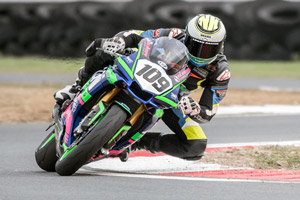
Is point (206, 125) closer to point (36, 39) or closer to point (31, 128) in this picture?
point (31, 128)

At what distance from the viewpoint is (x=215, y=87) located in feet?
19.0

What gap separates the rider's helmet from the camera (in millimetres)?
5395

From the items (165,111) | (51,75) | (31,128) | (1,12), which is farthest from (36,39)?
(165,111)

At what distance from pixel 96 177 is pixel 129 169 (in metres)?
0.66

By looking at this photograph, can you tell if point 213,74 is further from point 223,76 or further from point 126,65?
point 126,65

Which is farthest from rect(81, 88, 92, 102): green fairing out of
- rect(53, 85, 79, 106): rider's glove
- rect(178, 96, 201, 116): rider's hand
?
rect(178, 96, 201, 116): rider's hand

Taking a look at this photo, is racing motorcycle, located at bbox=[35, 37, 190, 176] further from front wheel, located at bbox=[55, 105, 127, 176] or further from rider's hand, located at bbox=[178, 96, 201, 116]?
rider's hand, located at bbox=[178, 96, 201, 116]

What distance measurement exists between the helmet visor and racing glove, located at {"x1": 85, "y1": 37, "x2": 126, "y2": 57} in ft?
1.91

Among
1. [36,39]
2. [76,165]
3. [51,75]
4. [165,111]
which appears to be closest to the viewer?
[76,165]

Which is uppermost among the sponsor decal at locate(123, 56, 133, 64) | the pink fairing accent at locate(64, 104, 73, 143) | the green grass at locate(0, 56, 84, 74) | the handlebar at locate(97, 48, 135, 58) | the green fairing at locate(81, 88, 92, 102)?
the sponsor decal at locate(123, 56, 133, 64)

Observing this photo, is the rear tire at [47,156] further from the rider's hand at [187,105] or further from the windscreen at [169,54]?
the windscreen at [169,54]

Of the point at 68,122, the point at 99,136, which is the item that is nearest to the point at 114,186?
the point at 99,136

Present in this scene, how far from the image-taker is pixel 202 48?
5.43 meters

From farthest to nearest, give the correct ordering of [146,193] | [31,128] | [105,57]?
[31,128] → [105,57] → [146,193]
